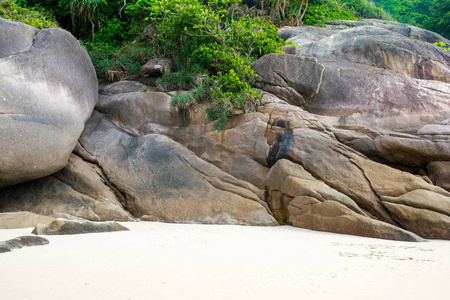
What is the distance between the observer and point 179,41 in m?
10.1

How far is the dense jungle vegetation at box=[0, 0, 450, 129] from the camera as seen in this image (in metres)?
8.30

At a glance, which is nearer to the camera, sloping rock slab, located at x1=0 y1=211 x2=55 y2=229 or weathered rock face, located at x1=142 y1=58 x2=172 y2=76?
sloping rock slab, located at x1=0 y1=211 x2=55 y2=229

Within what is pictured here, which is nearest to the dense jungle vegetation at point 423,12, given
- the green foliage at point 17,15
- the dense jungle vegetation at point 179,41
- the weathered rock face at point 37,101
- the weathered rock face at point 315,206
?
the dense jungle vegetation at point 179,41

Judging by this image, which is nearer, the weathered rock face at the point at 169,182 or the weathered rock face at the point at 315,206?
the weathered rock face at the point at 315,206

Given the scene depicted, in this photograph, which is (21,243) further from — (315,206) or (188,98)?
(188,98)

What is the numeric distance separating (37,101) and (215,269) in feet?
16.9

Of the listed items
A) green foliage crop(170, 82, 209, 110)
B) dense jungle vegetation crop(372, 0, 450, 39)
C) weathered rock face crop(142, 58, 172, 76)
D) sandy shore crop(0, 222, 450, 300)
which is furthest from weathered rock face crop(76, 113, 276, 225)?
dense jungle vegetation crop(372, 0, 450, 39)

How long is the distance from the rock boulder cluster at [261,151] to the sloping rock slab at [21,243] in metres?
2.72

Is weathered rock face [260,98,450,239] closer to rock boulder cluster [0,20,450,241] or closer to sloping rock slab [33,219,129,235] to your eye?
rock boulder cluster [0,20,450,241]

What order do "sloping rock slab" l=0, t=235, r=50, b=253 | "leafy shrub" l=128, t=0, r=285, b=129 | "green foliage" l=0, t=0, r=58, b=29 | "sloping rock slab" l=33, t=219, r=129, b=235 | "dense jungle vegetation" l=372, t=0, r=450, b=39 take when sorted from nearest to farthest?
1. "sloping rock slab" l=0, t=235, r=50, b=253
2. "sloping rock slab" l=33, t=219, r=129, b=235
3. "leafy shrub" l=128, t=0, r=285, b=129
4. "green foliage" l=0, t=0, r=58, b=29
5. "dense jungle vegetation" l=372, t=0, r=450, b=39

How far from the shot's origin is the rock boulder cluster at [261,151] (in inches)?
239

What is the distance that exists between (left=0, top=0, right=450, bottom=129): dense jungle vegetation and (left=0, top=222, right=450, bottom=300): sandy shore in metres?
4.33

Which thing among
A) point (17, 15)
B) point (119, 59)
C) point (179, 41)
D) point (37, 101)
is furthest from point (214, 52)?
point (17, 15)

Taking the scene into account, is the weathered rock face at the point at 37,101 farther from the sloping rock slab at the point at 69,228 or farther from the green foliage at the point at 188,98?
the sloping rock slab at the point at 69,228
